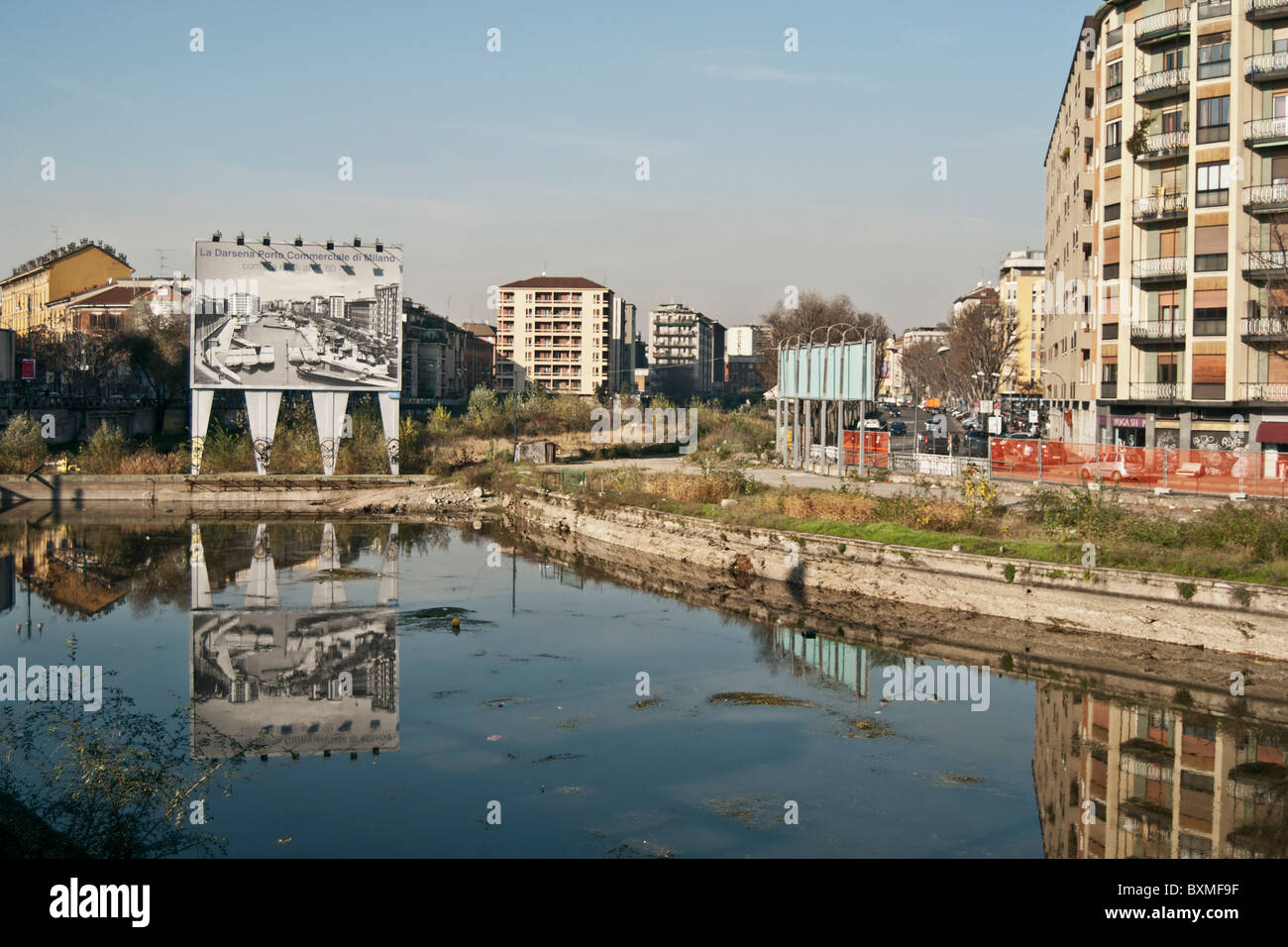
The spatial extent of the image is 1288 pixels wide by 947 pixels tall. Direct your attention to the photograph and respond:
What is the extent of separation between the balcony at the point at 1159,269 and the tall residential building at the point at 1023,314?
44758mm

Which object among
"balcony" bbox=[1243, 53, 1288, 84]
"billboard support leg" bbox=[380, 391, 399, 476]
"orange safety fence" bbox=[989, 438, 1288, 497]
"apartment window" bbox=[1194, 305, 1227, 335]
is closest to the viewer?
"orange safety fence" bbox=[989, 438, 1288, 497]

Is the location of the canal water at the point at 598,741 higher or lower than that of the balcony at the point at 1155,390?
lower

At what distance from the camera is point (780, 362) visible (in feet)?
146

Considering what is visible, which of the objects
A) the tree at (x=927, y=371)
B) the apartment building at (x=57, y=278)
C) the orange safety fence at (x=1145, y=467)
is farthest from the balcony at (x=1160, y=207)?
the apartment building at (x=57, y=278)

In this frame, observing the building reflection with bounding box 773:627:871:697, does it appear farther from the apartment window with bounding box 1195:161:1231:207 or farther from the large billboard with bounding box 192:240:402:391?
the apartment window with bounding box 1195:161:1231:207

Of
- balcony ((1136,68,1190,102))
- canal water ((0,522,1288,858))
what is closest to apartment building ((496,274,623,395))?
balcony ((1136,68,1190,102))

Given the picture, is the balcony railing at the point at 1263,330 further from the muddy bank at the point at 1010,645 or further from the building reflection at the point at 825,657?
the building reflection at the point at 825,657

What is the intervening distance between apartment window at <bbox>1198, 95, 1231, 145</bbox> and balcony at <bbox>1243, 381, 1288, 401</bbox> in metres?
8.89

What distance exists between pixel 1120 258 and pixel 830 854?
38.2 m

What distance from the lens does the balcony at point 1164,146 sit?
39906mm

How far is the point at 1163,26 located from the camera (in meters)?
40.3

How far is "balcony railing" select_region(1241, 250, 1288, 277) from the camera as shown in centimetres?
3653
